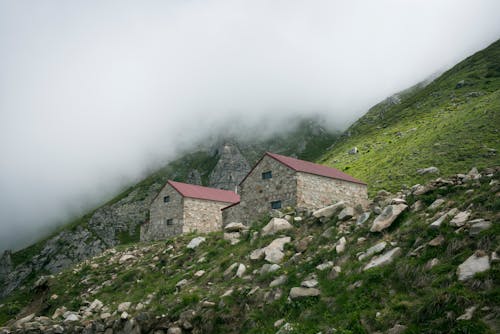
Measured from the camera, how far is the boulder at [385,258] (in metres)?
13.9

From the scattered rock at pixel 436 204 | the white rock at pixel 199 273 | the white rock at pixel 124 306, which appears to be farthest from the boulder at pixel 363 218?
the white rock at pixel 124 306

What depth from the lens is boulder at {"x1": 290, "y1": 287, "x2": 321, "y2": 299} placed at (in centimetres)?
1436

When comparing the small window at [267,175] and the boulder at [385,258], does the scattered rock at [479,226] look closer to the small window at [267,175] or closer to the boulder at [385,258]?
the boulder at [385,258]

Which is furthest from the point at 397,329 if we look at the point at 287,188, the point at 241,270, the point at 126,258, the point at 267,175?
the point at 267,175

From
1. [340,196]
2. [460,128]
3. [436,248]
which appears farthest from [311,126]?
[436,248]

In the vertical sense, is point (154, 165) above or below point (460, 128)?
above

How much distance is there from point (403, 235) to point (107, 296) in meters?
19.8

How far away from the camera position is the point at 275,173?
36.5m

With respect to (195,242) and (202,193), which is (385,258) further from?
(202,193)

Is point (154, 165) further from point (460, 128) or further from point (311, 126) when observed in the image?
point (460, 128)

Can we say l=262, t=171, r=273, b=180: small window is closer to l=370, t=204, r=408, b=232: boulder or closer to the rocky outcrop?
l=370, t=204, r=408, b=232: boulder

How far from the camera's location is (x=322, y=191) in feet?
119

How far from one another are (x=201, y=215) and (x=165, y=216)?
471 cm

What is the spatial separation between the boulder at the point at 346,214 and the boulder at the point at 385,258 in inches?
Result: 202
